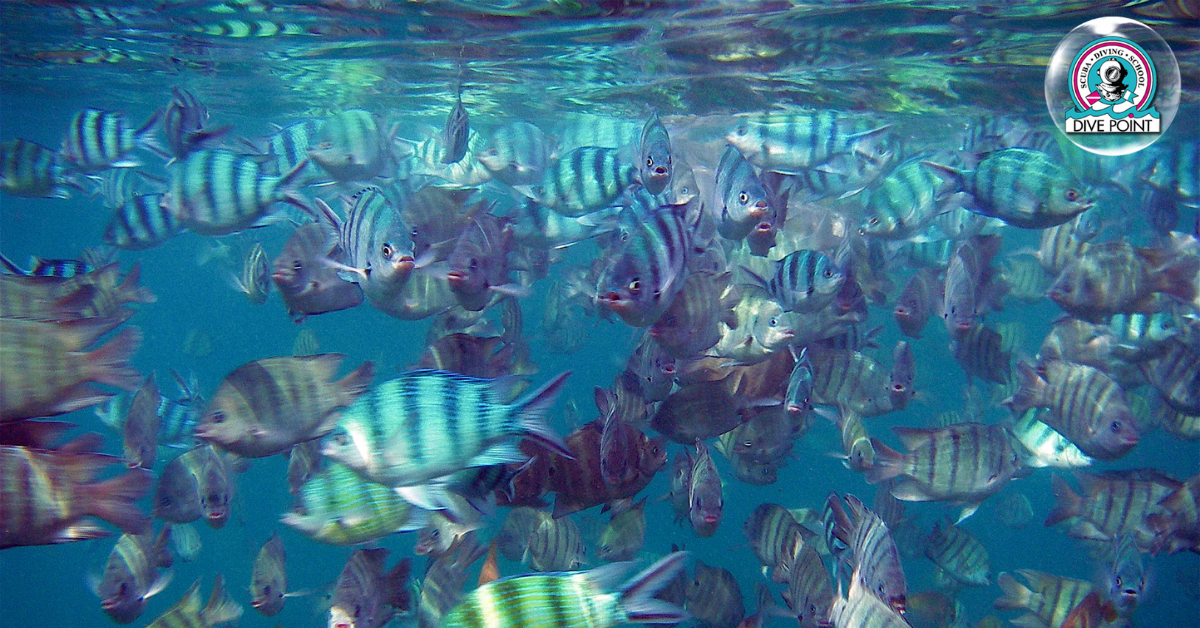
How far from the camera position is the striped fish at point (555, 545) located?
5.43m

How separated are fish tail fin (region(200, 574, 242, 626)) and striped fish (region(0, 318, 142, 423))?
8.41 ft

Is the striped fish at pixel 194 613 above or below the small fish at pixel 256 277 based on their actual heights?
below

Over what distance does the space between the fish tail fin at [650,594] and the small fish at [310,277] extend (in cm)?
330

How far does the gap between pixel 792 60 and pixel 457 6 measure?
698cm

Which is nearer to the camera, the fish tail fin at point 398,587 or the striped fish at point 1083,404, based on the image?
the fish tail fin at point 398,587

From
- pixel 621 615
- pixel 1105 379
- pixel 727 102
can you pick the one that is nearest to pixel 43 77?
pixel 727 102

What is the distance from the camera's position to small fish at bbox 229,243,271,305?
566 centimetres

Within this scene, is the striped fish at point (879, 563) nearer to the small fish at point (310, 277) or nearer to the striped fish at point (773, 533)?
the striped fish at point (773, 533)

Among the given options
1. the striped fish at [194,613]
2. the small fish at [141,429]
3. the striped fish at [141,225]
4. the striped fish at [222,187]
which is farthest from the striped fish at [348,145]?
the striped fish at [194,613]

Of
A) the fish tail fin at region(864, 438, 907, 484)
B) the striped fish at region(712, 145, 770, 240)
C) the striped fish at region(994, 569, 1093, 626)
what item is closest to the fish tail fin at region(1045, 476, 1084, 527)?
the striped fish at region(994, 569, 1093, 626)

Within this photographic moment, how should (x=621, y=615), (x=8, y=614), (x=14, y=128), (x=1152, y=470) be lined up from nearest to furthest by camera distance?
(x=621, y=615) < (x=1152, y=470) < (x=8, y=614) < (x=14, y=128)

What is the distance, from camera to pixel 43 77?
17531 mm

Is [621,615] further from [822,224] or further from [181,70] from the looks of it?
[181,70]

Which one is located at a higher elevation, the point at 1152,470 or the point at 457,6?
the point at 457,6
